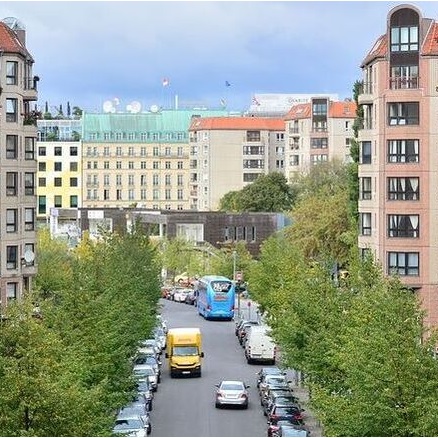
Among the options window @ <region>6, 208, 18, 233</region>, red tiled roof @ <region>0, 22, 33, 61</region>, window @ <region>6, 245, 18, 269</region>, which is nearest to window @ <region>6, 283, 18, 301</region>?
window @ <region>6, 245, 18, 269</region>

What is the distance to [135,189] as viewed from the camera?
190 meters

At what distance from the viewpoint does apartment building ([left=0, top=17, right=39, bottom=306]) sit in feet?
221

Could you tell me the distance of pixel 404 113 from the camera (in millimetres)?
66812

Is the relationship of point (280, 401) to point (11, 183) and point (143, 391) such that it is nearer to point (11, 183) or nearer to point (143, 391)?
point (143, 391)

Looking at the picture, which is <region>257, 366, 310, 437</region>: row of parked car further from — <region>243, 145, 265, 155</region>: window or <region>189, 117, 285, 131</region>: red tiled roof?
<region>243, 145, 265, 155</region>: window

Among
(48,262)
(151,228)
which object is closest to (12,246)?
(48,262)

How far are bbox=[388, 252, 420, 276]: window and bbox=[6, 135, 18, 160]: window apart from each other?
19.0 meters

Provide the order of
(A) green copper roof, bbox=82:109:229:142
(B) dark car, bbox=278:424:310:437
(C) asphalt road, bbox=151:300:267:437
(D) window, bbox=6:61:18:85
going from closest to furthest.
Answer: (B) dark car, bbox=278:424:310:437 < (C) asphalt road, bbox=151:300:267:437 < (D) window, bbox=6:61:18:85 < (A) green copper roof, bbox=82:109:229:142

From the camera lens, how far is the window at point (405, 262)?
219 ft

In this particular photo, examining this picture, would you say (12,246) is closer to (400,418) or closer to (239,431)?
(239,431)

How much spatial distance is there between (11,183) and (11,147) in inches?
70.1

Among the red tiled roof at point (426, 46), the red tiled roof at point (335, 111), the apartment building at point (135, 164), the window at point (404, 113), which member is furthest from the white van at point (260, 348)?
the apartment building at point (135, 164)

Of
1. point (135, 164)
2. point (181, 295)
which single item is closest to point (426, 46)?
point (181, 295)

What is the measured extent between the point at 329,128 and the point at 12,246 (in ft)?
305
